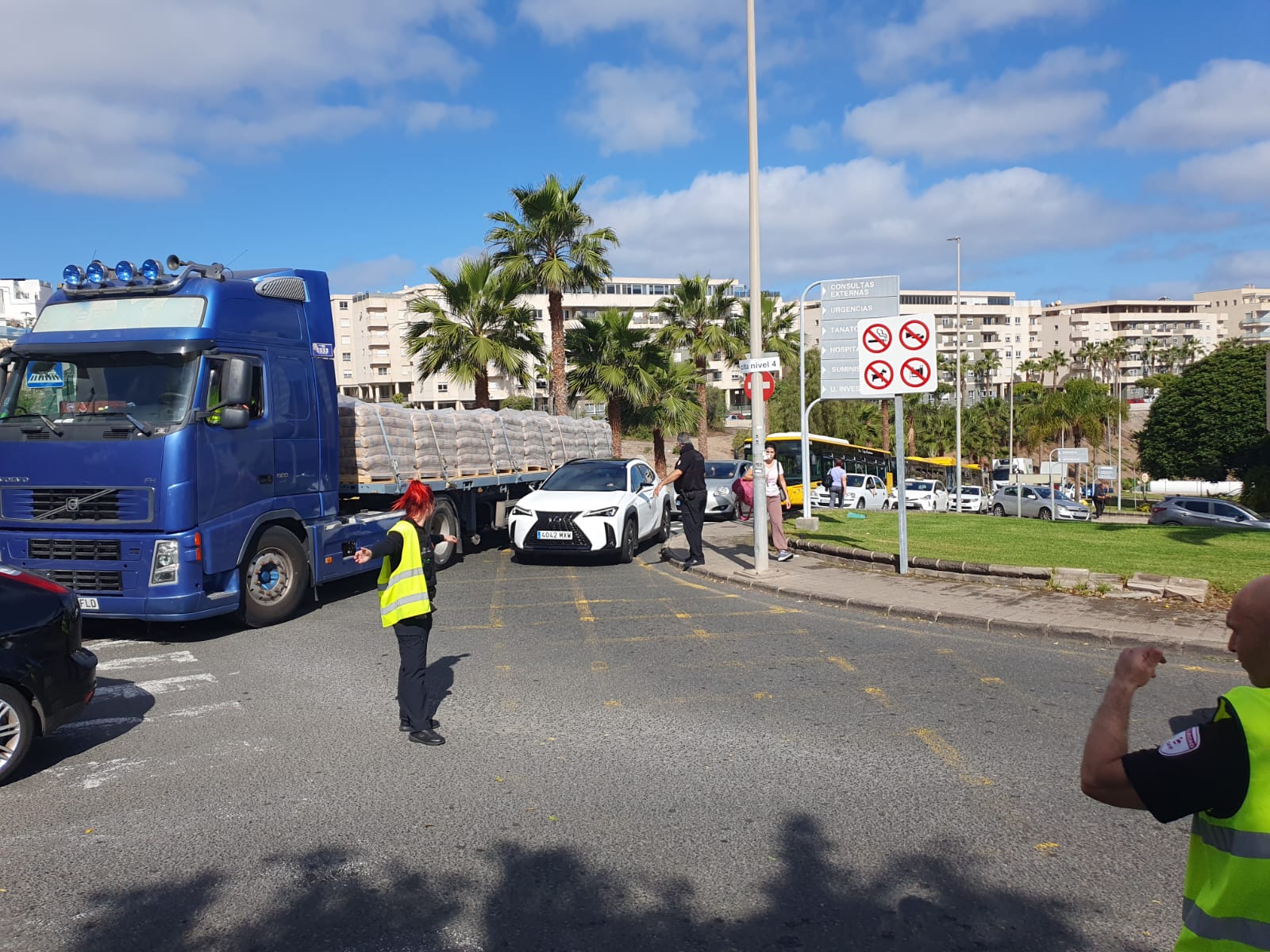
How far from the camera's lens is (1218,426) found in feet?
193

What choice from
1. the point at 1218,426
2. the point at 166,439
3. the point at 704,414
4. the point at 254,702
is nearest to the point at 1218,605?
the point at 254,702

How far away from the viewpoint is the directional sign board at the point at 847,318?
1435cm

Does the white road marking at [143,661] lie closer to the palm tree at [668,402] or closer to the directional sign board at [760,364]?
the directional sign board at [760,364]

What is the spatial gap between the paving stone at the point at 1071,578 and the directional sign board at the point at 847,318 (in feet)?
12.9

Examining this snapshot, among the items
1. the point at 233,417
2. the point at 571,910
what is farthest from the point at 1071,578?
the point at 233,417

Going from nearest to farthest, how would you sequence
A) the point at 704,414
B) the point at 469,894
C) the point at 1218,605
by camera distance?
1. the point at 469,894
2. the point at 1218,605
3. the point at 704,414

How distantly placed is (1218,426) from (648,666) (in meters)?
62.2

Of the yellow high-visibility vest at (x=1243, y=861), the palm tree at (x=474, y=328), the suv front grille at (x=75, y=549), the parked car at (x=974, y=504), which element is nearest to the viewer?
the yellow high-visibility vest at (x=1243, y=861)

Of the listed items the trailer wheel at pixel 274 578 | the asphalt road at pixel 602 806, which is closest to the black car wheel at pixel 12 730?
the asphalt road at pixel 602 806

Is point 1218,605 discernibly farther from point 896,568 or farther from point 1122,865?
point 1122,865

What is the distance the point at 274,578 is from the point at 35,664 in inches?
181

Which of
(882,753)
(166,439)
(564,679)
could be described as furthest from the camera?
(166,439)

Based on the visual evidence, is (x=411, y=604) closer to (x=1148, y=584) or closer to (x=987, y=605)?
(x=987, y=605)

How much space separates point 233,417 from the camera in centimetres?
924
